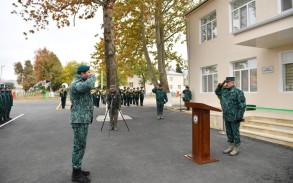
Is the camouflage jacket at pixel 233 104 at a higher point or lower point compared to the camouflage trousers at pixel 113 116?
higher

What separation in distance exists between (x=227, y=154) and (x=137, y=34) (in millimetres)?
17774

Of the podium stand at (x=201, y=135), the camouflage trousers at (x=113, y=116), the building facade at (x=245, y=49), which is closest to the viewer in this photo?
the podium stand at (x=201, y=135)

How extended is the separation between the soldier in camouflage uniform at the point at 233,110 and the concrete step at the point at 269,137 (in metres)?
2.06

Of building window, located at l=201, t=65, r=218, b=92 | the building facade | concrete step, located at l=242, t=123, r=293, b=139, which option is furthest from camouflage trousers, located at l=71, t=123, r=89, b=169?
building window, located at l=201, t=65, r=218, b=92

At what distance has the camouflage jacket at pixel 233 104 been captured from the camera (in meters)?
6.17

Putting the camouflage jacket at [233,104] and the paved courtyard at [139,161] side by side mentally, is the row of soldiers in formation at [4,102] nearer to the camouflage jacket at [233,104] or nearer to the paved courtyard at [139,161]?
the paved courtyard at [139,161]

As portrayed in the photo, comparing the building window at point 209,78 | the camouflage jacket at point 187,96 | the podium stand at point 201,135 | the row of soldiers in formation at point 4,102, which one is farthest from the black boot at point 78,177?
the camouflage jacket at point 187,96

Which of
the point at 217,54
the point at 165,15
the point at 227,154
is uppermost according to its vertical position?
the point at 165,15

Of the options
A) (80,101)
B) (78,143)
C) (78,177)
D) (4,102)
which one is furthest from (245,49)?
(4,102)

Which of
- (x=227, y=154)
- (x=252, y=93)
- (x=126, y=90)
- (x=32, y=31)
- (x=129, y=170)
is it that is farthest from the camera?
(x=126, y=90)

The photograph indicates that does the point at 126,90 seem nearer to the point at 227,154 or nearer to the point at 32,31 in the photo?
the point at 32,31

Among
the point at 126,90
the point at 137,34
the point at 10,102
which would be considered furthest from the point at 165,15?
the point at 10,102

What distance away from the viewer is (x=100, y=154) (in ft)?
21.3

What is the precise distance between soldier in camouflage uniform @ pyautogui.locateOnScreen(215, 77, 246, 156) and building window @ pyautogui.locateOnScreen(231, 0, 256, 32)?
25.2 feet
